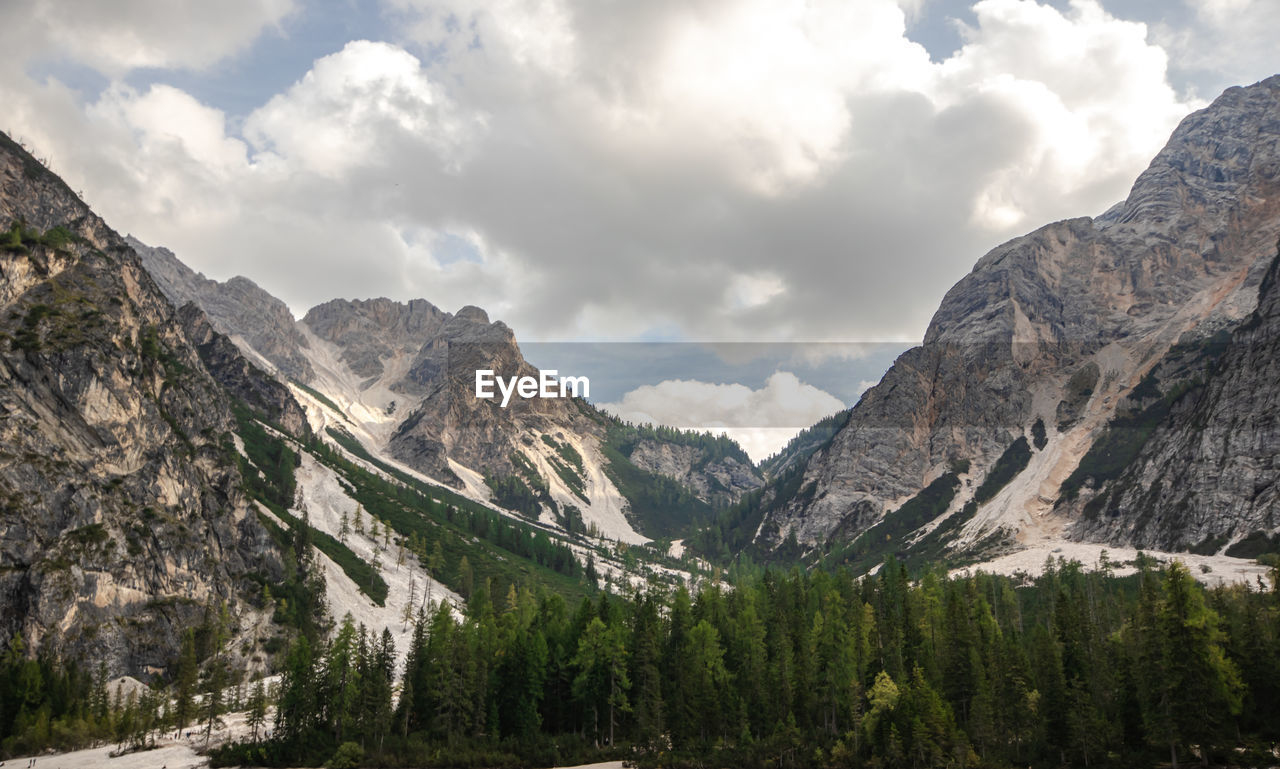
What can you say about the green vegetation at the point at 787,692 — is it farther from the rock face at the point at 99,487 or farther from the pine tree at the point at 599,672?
the rock face at the point at 99,487

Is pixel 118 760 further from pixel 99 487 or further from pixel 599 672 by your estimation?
pixel 99 487

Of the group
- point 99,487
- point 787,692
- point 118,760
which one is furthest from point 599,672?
point 99,487

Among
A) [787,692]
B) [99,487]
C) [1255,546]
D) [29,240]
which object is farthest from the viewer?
[1255,546]

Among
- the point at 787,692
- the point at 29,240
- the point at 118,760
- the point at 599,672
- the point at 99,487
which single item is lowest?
the point at 118,760

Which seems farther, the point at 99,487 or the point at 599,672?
the point at 99,487

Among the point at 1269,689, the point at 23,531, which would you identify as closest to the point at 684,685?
the point at 1269,689

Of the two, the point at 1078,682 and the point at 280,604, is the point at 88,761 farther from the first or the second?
the point at 1078,682

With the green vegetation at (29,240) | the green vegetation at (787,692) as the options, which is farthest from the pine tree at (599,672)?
the green vegetation at (29,240)

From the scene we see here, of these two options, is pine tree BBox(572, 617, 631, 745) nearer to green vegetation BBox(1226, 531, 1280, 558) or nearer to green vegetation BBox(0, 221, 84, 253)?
green vegetation BBox(0, 221, 84, 253)
